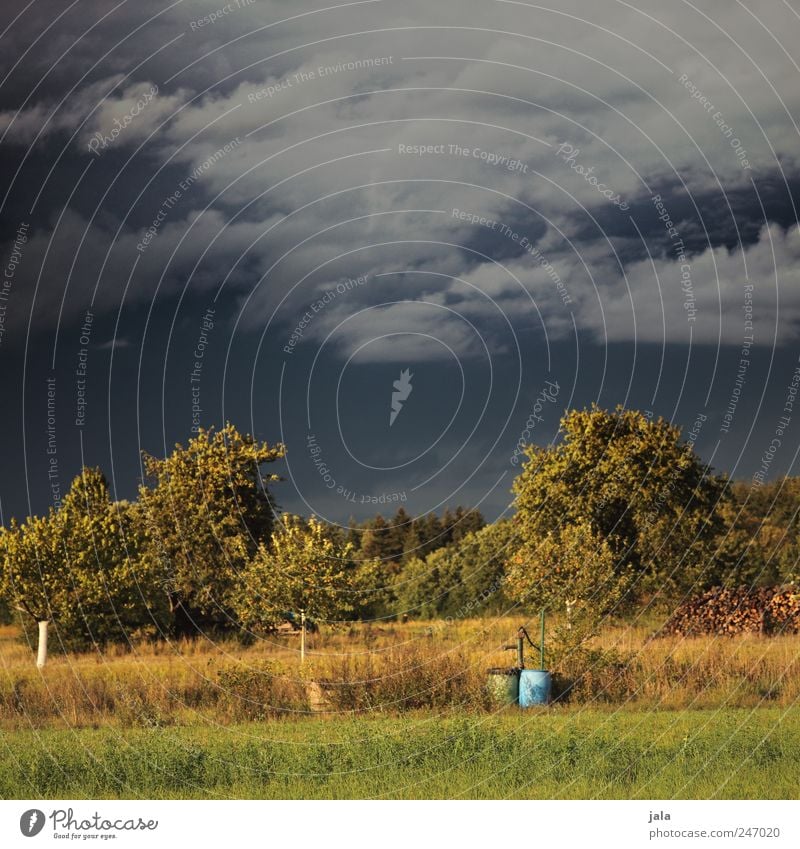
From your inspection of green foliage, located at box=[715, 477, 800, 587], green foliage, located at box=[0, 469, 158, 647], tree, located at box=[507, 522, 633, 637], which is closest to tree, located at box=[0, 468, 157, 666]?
green foliage, located at box=[0, 469, 158, 647]

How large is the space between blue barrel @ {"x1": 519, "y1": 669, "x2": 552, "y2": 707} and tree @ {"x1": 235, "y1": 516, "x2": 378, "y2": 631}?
8467 mm

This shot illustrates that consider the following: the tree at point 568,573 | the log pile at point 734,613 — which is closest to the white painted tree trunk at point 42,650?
the tree at point 568,573

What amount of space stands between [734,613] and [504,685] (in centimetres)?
2118

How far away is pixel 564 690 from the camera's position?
2086cm

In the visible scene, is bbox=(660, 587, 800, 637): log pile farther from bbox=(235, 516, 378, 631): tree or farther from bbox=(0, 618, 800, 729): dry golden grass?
bbox=(235, 516, 378, 631): tree

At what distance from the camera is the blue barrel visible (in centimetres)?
1983

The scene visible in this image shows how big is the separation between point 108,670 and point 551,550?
607 inches

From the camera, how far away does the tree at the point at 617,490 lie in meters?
37.0

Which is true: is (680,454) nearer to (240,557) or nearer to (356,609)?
(356,609)

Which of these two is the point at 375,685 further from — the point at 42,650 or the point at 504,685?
the point at 42,650

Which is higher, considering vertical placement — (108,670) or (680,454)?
(680,454)

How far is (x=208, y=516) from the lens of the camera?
32500 mm

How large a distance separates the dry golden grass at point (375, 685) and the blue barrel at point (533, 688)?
40 centimetres
